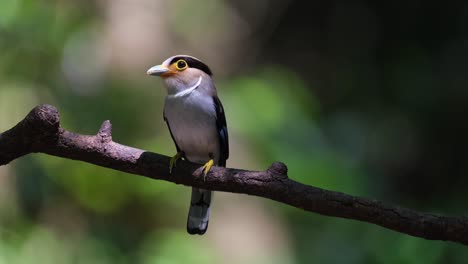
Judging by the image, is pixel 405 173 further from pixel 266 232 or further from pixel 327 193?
pixel 327 193

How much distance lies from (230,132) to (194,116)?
158 centimetres

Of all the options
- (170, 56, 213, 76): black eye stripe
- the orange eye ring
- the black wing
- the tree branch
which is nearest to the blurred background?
the black wing

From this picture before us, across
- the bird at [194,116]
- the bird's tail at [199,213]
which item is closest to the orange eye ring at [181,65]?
the bird at [194,116]

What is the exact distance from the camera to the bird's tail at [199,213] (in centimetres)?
416

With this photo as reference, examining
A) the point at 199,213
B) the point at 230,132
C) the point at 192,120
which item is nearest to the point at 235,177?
the point at 192,120

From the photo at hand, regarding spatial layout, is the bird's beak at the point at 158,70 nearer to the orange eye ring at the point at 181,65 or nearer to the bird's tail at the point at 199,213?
the orange eye ring at the point at 181,65

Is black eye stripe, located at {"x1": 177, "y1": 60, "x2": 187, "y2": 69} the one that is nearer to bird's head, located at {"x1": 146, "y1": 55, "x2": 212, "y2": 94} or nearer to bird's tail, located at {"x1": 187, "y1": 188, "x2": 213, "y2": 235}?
bird's head, located at {"x1": 146, "y1": 55, "x2": 212, "y2": 94}

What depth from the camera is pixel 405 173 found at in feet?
25.5

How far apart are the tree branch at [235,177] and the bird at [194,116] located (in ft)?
2.47

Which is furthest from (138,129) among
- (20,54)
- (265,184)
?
(265,184)

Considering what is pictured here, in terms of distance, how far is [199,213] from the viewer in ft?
14.0

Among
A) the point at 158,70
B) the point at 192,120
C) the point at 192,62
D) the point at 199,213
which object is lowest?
the point at 199,213

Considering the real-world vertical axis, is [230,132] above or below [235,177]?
above

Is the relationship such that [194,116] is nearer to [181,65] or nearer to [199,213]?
[181,65]
